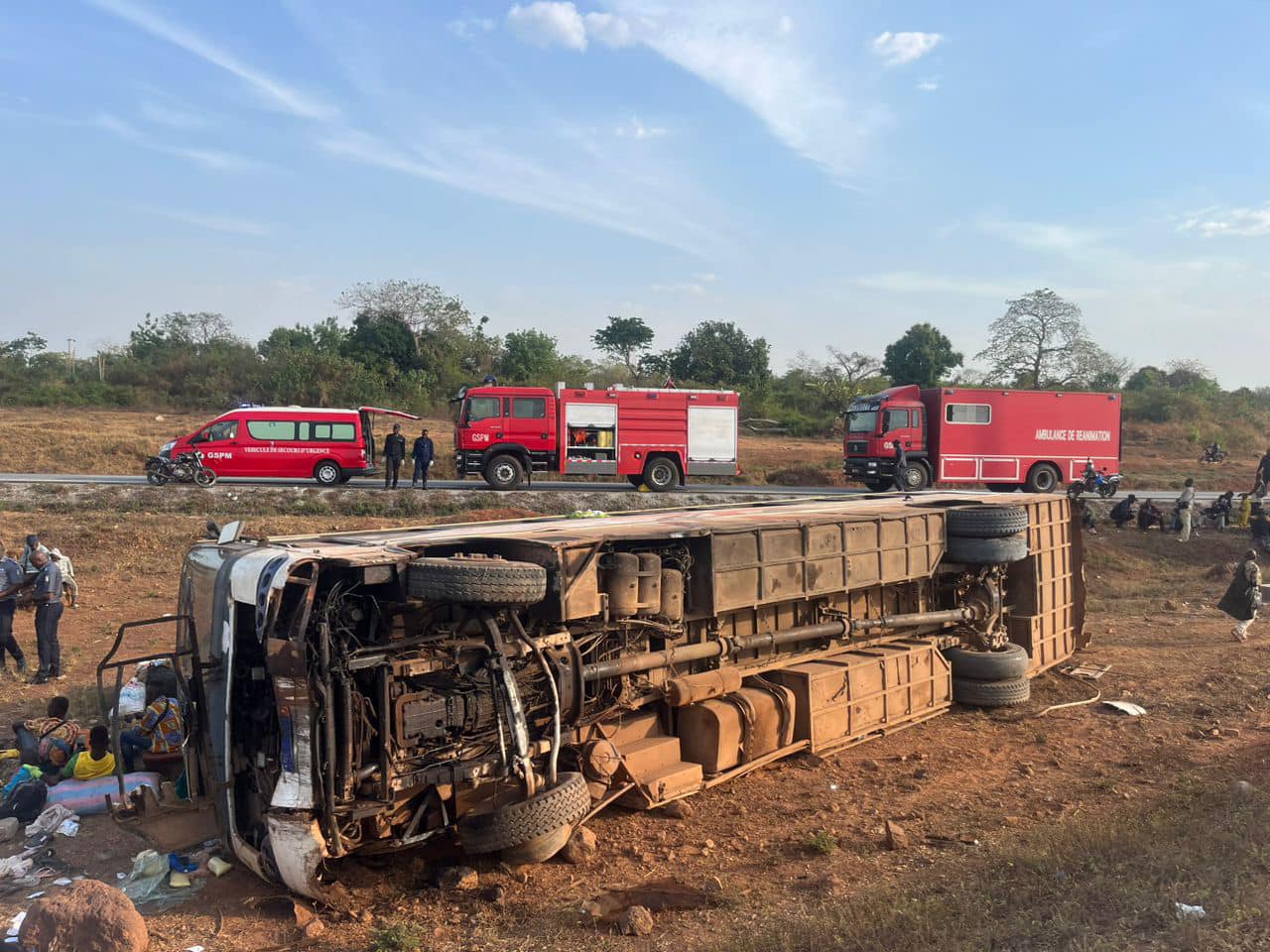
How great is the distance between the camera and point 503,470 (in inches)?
942

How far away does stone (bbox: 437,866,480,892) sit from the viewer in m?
5.93

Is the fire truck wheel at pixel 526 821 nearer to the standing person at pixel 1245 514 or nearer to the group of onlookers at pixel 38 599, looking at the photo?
the group of onlookers at pixel 38 599

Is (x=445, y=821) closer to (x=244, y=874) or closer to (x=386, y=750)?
(x=386, y=750)

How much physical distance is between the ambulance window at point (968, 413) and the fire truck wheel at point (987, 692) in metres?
16.2

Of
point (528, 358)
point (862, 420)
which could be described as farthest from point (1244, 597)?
point (528, 358)

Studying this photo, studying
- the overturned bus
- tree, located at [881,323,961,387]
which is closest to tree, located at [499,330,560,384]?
tree, located at [881,323,961,387]

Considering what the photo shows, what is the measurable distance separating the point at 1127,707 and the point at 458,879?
8.04 metres

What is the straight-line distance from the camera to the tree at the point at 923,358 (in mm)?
55906

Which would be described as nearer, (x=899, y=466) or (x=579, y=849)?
(x=579, y=849)

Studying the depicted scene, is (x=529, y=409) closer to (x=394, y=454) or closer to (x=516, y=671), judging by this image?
(x=394, y=454)

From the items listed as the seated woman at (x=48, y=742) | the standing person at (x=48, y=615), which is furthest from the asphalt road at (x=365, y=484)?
the seated woman at (x=48, y=742)

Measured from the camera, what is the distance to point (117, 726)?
5699mm

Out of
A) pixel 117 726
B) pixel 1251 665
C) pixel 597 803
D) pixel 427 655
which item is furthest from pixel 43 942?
pixel 1251 665

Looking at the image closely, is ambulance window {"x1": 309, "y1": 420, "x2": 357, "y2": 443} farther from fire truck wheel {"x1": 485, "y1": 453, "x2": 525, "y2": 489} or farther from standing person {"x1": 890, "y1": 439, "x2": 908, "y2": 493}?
standing person {"x1": 890, "y1": 439, "x2": 908, "y2": 493}
